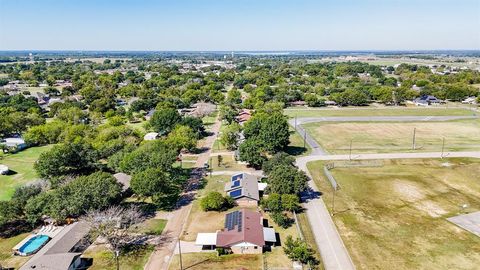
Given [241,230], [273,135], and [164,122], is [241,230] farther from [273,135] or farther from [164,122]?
[164,122]

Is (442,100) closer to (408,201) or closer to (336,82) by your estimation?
(336,82)

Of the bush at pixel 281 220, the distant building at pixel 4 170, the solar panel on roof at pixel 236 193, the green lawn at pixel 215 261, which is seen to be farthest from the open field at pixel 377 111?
the green lawn at pixel 215 261

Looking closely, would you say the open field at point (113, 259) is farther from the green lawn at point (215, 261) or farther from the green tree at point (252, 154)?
the green tree at point (252, 154)

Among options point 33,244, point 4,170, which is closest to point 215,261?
point 33,244

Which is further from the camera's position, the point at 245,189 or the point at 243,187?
the point at 243,187

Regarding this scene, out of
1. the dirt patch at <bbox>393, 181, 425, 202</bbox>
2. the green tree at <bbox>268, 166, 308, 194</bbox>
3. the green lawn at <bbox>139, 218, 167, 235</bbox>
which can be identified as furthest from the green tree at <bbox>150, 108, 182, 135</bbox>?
the dirt patch at <bbox>393, 181, 425, 202</bbox>

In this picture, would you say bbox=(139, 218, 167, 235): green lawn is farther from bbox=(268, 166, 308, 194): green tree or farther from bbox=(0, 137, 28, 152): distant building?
bbox=(0, 137, 28, 152): distant building
